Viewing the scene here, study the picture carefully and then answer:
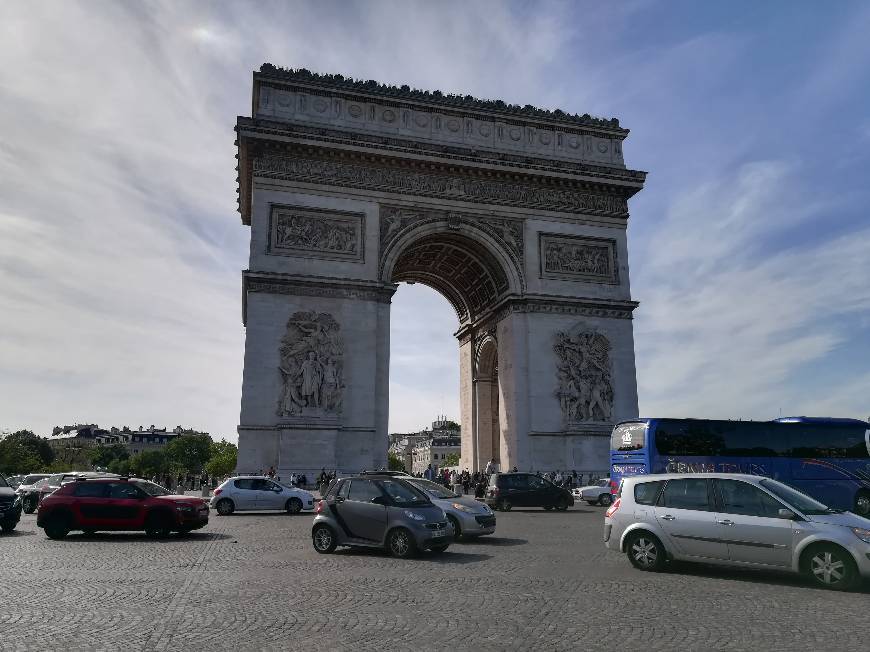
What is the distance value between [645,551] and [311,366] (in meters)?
19.1

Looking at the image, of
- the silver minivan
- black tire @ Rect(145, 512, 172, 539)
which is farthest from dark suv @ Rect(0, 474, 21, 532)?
the silver minivan

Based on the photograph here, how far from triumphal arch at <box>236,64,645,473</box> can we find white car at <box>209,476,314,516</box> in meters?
4.73

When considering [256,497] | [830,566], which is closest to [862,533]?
[830,566]

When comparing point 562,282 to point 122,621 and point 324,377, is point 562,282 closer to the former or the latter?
point 324,377

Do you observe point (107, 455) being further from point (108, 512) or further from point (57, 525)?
point (108, 512)

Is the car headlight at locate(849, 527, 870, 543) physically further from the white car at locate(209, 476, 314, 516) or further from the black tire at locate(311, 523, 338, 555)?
the white car at locate(209, 476, 314, 516)

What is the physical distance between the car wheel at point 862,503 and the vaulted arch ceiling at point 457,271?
16.3m

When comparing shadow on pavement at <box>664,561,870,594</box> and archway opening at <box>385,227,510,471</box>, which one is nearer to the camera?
shadow on pavement at <box>664,561,870,594</box>

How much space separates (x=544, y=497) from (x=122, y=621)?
54.8 ft

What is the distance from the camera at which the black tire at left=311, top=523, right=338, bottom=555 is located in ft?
37.6

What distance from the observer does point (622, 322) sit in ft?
103

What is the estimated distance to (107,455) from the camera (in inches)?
4653

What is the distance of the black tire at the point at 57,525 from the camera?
1409cm

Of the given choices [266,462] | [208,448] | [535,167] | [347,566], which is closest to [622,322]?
[535,167]
